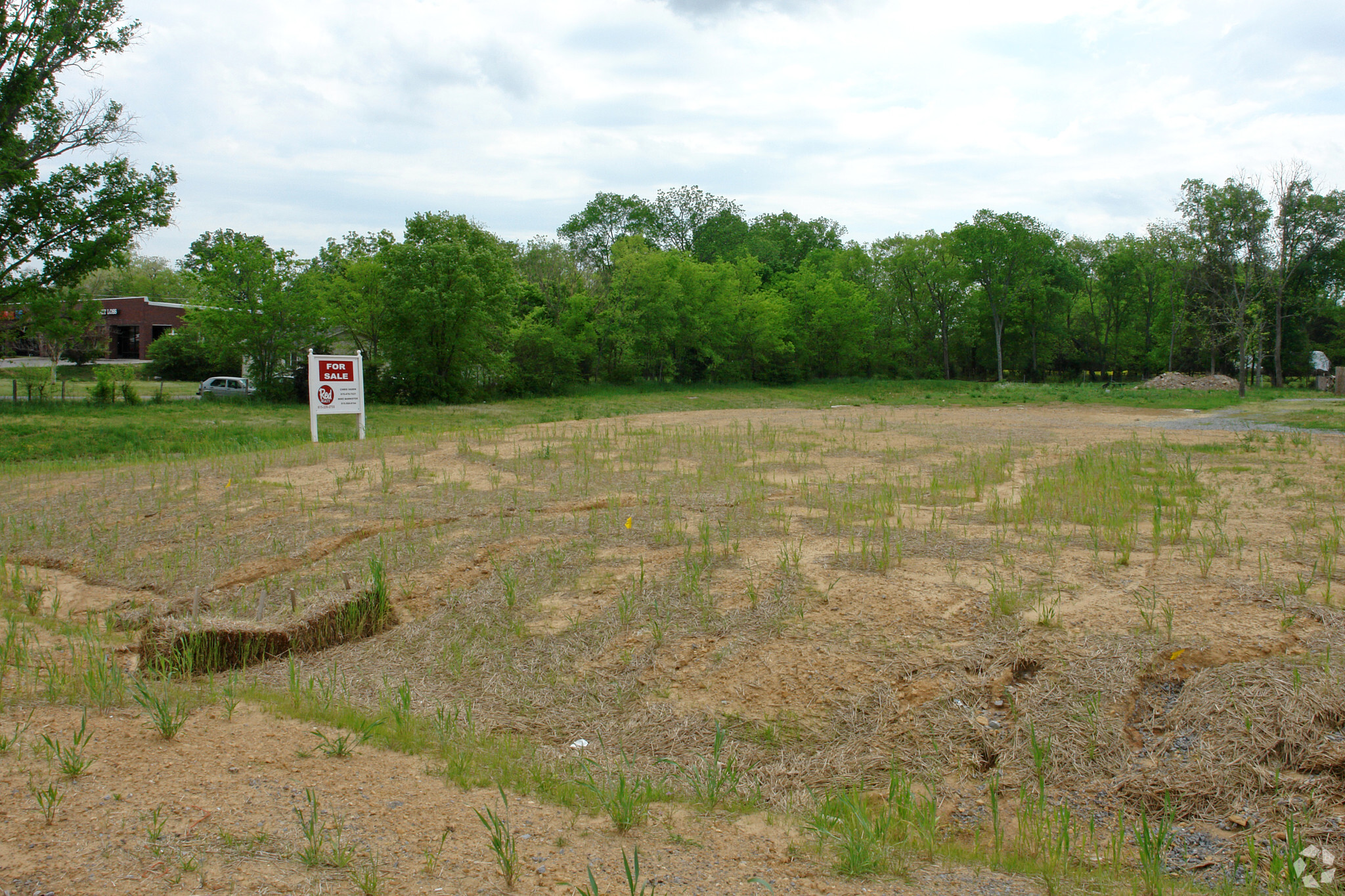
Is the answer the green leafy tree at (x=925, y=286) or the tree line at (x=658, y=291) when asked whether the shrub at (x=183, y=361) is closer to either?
the tree line at (x=658, y=291)

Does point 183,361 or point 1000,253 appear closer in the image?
point 183,361

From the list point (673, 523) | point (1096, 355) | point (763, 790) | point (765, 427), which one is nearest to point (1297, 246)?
point (1096, 355)

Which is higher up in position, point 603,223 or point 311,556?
point 603,223

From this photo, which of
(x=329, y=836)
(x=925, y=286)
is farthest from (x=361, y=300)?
(x=925, y=286)

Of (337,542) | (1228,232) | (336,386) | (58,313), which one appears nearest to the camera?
(337,542)

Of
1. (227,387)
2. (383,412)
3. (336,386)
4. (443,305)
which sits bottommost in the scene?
(383,412)

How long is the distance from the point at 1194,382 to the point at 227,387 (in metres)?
49.3

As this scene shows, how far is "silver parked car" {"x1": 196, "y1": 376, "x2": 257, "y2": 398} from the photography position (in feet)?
113

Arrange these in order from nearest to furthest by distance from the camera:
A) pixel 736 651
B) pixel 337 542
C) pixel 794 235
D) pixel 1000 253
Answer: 1. pixel 736 651
2. pixel 337 542
3. pixel 1000 253
4. pixel 794 235

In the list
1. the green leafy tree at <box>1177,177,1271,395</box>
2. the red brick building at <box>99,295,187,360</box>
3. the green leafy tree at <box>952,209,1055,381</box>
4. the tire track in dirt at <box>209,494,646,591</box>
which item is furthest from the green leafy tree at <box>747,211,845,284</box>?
the tire track in dirt at <box>209,494,646,591</box>

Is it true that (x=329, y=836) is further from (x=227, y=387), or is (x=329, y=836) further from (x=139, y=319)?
(x=139, y=319)

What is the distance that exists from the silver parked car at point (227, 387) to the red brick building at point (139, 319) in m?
25.5

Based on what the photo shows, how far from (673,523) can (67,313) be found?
23301mm

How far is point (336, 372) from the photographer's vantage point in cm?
1720
